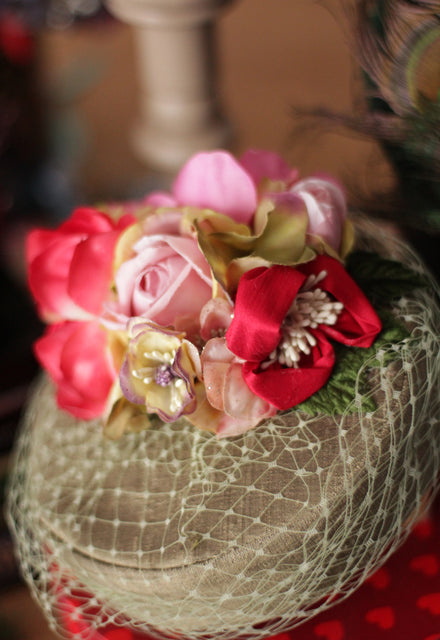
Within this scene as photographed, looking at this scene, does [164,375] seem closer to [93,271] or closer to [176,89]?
[93,271]

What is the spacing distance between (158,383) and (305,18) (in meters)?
1.35

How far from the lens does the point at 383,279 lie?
43 centimetres

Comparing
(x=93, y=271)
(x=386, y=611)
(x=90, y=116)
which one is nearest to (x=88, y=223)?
(x=93, y=271)

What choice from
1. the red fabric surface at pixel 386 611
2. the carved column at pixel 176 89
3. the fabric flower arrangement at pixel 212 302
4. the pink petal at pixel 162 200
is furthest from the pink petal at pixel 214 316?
the carved column at pixel 176 89

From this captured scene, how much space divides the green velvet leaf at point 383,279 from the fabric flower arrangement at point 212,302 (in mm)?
24

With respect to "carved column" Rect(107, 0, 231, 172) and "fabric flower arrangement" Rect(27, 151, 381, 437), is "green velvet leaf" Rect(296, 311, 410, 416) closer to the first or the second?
"fabric flower arrangement" Rect(27, 151, 381, 437)

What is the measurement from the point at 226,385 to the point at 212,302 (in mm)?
48

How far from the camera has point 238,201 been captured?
42 cm

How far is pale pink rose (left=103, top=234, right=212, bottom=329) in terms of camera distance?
15.3 inches

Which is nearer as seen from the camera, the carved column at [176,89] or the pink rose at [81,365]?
the pink rose at [81,365]

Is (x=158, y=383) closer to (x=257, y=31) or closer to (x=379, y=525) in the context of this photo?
(x=379, y=525)

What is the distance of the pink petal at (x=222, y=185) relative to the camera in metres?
0.42

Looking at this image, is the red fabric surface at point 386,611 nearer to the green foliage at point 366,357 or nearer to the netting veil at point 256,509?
the netting veil at point 256,509

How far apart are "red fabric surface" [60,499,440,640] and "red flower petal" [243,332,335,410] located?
165mm
